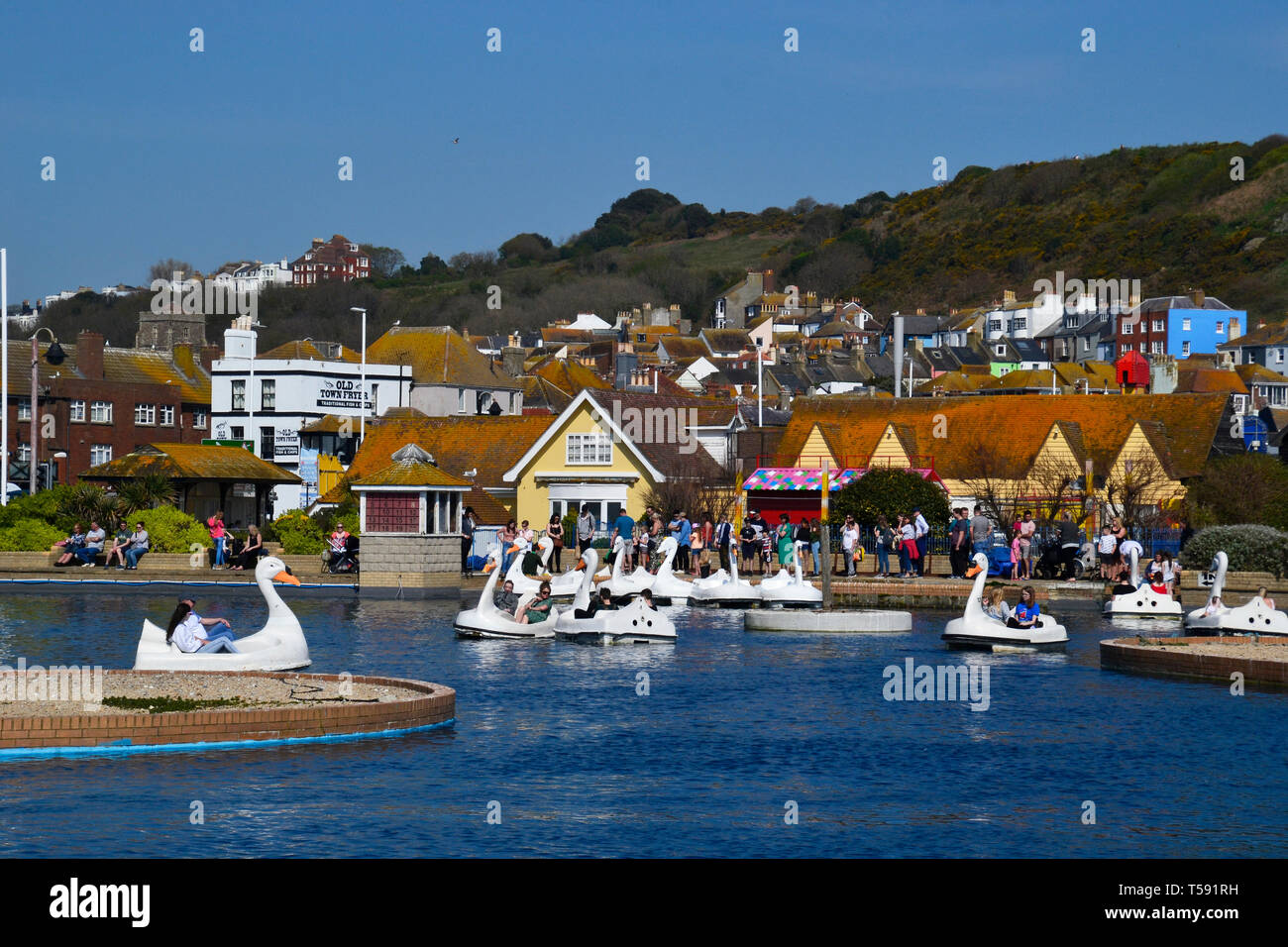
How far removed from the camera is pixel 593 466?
61.1 m

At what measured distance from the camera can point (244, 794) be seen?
17266mm

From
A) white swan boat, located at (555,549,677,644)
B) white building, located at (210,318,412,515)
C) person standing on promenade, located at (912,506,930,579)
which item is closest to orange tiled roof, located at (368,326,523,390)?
white building, located at (210,318,412,515)

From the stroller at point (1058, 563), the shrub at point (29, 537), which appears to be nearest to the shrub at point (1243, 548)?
the stroller at point (1058, 563)

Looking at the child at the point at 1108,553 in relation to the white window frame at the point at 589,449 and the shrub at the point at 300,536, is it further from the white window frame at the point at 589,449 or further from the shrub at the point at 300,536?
the white window frame at the point at 589,449

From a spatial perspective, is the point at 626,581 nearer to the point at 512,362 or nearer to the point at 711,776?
the point at 711,776

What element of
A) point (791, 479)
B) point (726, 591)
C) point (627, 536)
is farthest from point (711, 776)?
point (791, 479)

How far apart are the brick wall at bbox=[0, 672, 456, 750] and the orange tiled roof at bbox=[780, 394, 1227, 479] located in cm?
4460

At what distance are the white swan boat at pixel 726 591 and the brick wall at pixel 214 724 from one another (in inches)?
799

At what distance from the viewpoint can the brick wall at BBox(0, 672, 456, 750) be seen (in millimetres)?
18656

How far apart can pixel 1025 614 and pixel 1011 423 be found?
35.7 m

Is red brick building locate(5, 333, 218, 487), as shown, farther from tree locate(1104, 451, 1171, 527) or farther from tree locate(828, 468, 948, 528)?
tree locate(1104, 451, 1171, 527)

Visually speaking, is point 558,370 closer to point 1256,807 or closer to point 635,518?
point 635,518

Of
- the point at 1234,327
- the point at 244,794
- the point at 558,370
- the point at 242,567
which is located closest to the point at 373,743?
the point at 244,794
